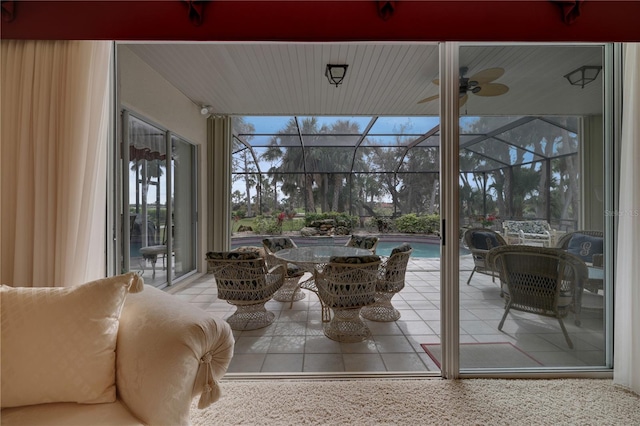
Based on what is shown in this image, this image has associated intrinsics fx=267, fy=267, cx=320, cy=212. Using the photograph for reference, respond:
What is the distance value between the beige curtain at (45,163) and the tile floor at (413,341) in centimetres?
140

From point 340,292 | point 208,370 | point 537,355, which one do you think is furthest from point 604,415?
point 208,370

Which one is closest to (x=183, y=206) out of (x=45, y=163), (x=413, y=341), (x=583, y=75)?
(x=45, y=163)

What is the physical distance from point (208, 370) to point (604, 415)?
2237mm

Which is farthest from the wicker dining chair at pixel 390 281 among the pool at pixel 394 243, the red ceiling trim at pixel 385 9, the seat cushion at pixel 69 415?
the pool at pixel 394 243

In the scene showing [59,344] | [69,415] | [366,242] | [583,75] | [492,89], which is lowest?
[69,415]

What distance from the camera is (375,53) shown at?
2633 millimetres

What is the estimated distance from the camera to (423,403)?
1.65m

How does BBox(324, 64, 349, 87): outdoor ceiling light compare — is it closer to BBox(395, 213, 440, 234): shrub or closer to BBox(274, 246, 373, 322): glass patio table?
BBox(274, 246, 373, 322): glass patio table

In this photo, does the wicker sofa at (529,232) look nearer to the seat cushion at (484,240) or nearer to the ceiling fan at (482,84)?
the seat cushion at (484,240)

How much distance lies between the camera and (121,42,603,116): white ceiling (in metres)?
1.93

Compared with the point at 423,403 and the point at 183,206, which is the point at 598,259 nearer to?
the point at 423,403

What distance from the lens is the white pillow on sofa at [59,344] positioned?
1017 mm

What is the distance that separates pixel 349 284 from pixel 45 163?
89.7 inches

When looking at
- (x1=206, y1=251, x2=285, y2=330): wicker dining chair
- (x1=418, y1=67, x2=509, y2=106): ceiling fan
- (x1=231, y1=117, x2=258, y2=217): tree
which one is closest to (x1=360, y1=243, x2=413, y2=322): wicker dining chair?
(x1=206, y1=251, x2=285, y2=330): wicker dining chair
